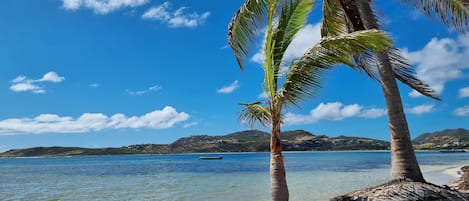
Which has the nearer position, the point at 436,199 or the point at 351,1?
the point at 436,199

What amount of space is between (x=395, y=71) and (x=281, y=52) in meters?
3.93

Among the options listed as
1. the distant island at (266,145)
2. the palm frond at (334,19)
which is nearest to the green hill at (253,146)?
the distant island at (266,145)

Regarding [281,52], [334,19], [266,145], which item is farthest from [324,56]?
[266,145]

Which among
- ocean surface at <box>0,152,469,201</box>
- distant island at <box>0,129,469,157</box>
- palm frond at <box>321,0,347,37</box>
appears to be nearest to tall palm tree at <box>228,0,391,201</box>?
palm frond at <box>321,0,347,37</box>

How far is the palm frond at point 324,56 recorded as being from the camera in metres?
6.44

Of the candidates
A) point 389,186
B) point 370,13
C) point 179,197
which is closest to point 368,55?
point 370,13

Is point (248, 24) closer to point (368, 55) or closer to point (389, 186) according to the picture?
point (368, 55)

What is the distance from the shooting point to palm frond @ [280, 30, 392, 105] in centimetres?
644

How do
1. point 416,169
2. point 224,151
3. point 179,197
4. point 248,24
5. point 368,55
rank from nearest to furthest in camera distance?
point 248,24
point 416,169
point 368,55
point 179,197
point 224,151

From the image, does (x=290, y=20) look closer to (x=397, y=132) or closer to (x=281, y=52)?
(x=281, y=52)

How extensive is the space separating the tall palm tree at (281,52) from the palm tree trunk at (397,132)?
2033 millimetres

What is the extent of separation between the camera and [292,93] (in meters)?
7.17

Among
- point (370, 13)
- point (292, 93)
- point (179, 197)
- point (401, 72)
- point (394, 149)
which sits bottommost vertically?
point (179, 197)

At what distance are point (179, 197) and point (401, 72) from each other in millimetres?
12851
